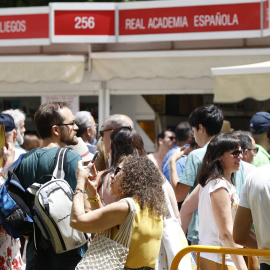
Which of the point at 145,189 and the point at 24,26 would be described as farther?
the point at 24,26

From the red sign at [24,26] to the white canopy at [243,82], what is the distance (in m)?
3.52

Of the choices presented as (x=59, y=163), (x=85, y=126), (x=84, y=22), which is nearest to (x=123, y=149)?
(x=59, y=163)

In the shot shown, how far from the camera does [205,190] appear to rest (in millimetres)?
4684

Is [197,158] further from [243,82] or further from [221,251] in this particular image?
[243,82]

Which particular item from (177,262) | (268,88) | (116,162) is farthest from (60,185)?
(268,88)

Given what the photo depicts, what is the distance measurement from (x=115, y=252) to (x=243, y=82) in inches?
182

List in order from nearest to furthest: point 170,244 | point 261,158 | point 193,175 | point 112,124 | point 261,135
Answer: point 170,244, point 193,175, point 112,124, point 261,158, point 261,135

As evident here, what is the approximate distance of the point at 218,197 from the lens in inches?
178

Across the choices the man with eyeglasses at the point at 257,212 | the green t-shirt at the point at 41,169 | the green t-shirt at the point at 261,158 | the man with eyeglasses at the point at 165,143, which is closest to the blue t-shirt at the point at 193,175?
the green t-shirt at the point at 261,158

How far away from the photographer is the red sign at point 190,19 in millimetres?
9734

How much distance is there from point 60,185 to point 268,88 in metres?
4.16

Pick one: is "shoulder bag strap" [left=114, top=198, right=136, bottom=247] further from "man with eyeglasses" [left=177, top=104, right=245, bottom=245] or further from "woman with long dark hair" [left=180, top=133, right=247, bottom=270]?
"man with eyeglasses" [left=177, top=104, right=245, bottom=245]

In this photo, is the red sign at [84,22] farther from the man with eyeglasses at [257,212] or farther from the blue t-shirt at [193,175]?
the man with eyeglasses at [257,212]

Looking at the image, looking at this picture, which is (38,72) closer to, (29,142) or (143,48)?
(29,142)
